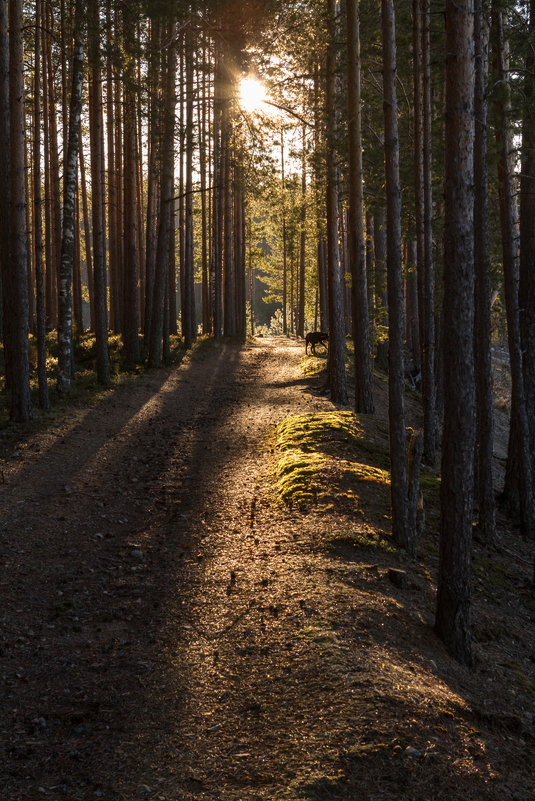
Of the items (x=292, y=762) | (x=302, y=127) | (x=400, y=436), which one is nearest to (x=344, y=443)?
(x=400, y=436)

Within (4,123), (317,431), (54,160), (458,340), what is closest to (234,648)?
(458,340)

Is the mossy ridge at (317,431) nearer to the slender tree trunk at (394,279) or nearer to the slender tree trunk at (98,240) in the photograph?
the slender tree trunk at (394,279)

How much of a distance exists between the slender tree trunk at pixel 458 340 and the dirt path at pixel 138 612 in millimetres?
1700

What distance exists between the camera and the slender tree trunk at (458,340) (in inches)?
238

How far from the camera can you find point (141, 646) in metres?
5.73

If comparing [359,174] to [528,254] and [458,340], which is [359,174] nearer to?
[528,254]

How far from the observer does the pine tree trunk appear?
839cm

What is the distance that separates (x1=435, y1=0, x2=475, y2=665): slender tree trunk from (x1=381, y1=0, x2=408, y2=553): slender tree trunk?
1949mm

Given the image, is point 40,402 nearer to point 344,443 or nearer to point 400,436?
point 344,443

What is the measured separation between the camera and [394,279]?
848cm

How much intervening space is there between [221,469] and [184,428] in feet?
10.7

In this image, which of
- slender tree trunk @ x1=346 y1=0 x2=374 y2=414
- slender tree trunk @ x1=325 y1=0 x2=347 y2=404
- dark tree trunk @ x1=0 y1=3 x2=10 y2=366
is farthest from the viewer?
slender tree trunk @ x1=325 y1=0 x2=347 y2=404

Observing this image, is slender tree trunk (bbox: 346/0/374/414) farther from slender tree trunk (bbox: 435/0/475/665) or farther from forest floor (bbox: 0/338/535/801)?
slender tree trunk (bbox: 435/0/475/665)

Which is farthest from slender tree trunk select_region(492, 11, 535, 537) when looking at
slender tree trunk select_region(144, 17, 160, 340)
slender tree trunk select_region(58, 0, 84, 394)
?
slender tree trunk select_region(144, 17, 160, 340)
